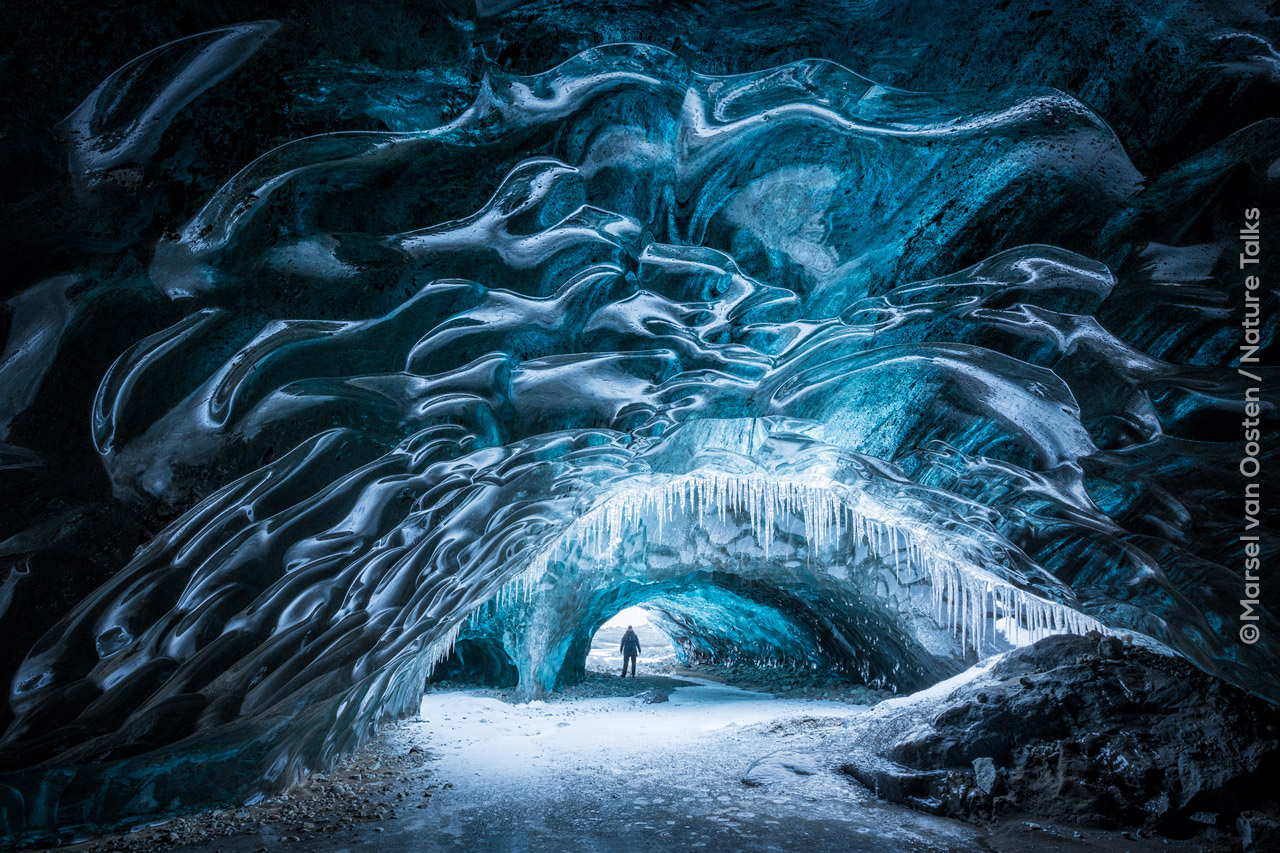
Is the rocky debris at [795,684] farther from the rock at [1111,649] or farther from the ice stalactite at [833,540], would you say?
the rock at [1111,649]

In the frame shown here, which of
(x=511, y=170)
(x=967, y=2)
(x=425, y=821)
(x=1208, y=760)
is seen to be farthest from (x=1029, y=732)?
(x=511, y=170)

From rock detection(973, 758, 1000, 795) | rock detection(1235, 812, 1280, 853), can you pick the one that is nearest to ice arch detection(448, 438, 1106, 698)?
rock detection(973, 758, 1000, 795)

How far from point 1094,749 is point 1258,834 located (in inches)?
37.1

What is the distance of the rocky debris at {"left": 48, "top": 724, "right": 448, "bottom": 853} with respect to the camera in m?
3.84

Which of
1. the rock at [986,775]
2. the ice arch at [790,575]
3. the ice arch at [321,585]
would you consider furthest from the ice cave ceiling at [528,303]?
the ice arch at [790,575]

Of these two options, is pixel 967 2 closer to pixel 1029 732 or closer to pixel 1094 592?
pixel 1094 592

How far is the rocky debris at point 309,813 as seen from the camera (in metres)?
3.84

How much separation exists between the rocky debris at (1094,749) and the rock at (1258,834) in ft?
0.05

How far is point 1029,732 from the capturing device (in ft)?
17.4

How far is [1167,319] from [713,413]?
8.77ft

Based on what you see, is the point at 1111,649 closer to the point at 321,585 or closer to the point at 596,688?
the point at 321,585

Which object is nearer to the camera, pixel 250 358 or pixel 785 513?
pixel 250 358

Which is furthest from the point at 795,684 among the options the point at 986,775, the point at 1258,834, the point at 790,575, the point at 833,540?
the point at 1258,834

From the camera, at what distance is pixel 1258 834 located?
422 cm
